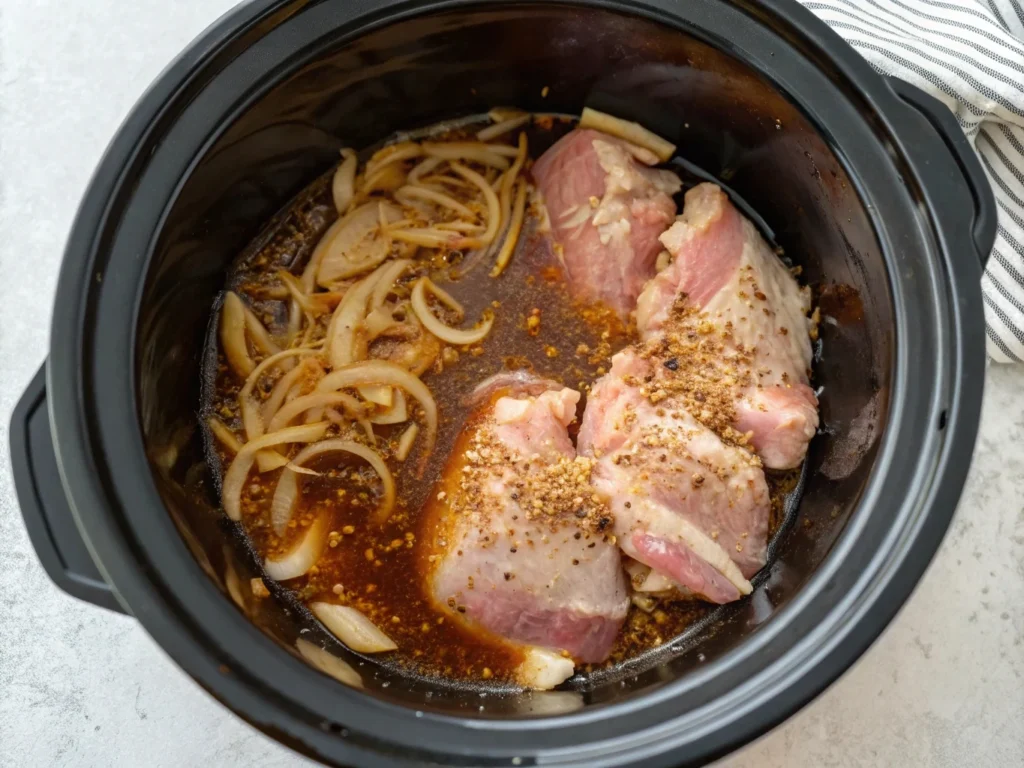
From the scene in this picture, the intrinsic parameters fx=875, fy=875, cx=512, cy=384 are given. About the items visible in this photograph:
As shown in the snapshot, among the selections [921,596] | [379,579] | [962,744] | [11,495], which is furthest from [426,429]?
[962,744]

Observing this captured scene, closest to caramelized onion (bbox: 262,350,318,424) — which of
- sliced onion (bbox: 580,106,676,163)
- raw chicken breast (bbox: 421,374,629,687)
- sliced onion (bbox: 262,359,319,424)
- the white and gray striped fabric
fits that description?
sliced onion (bbox: 262,359,319,424)

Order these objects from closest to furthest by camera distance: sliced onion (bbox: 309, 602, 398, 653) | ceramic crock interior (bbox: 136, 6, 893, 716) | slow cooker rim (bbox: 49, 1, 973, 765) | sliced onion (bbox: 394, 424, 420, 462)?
slow cooker rim (bbox: 49, 1, 973, 765) < ceramic crock interior (bbox: 136, 6, 893, 716) < sliced onion (bbox: 309, 602, 398, 653) < sliced onion (bbox: 394, 424, 420, 462)

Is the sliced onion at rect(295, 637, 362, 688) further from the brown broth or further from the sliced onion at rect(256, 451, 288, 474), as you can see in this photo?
the sliced onion at rect(256, 451, 288, 474)

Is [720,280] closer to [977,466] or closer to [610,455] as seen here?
[610,455]

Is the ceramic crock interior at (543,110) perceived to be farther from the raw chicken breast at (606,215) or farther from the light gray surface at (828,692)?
the light gray surface at (828,692)

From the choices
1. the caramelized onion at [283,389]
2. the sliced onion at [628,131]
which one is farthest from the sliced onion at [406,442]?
the sliced onion at [628,131]
